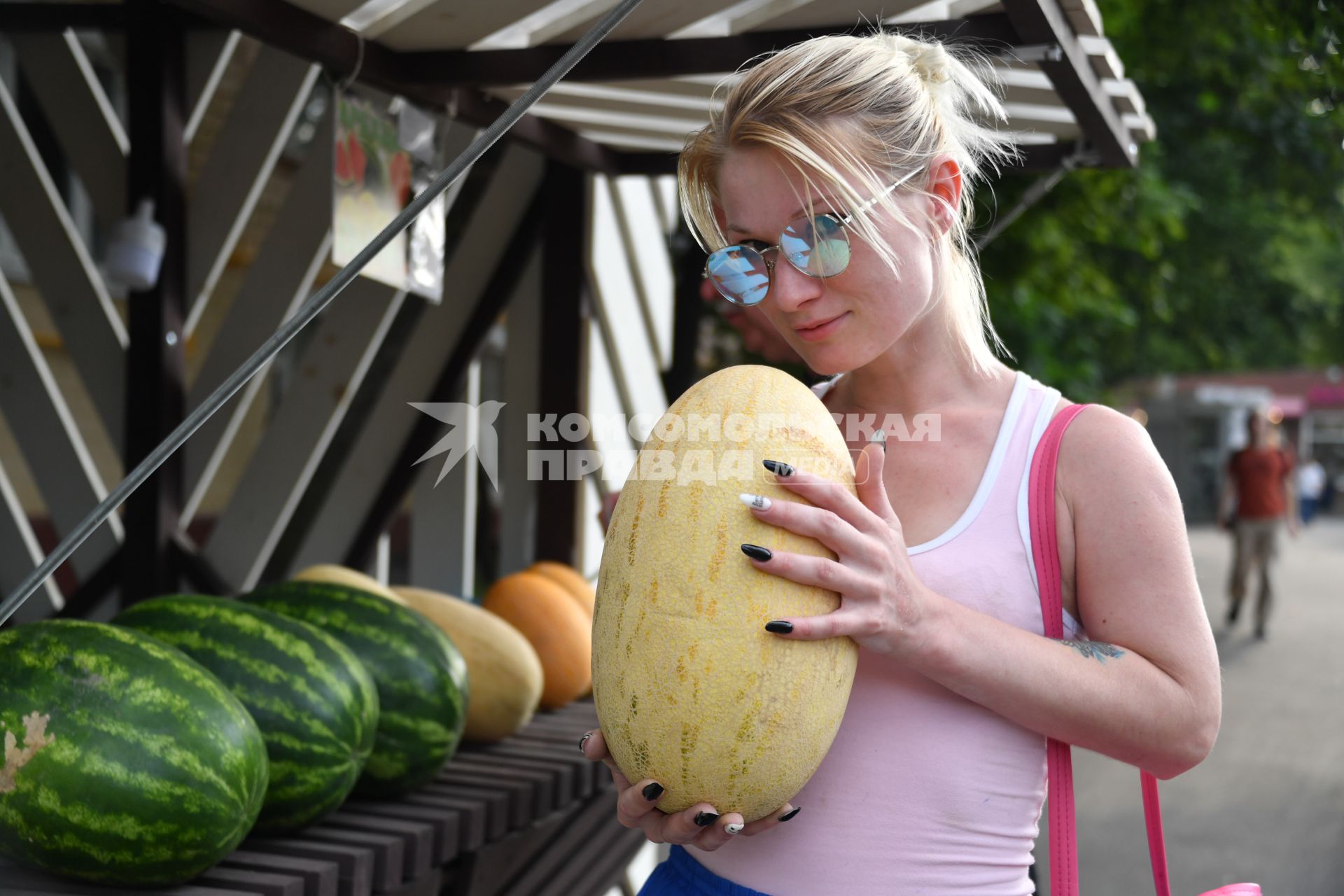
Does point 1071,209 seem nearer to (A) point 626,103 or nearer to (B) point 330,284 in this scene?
(A) point 626,103

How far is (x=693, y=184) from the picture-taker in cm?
170

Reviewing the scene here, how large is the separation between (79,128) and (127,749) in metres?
2.99

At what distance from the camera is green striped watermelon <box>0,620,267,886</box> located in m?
1.94

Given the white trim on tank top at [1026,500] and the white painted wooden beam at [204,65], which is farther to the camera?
the white painted wooden beam at [204,65]

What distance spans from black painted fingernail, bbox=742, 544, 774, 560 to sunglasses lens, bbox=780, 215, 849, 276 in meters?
0.36

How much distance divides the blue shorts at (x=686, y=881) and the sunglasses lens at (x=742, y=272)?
2.57 ft

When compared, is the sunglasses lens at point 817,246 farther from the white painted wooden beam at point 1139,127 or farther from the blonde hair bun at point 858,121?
the white painted wooden beam at point 1139,127

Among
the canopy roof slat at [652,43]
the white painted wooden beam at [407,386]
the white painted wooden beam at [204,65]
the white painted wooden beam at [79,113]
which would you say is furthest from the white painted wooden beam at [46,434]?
the canopy roof slat at [652,43]

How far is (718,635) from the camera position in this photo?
1.46 m

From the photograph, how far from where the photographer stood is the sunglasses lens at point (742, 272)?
156cm

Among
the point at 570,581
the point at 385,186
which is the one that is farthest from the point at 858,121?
the point at 570,581

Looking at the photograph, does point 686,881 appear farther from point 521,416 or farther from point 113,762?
A: point 521,416

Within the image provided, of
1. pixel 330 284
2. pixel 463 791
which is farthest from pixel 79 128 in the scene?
pixel 330 284

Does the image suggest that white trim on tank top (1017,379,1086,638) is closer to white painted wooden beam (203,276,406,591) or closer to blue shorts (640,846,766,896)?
blue shorts (640,846,766,896)
